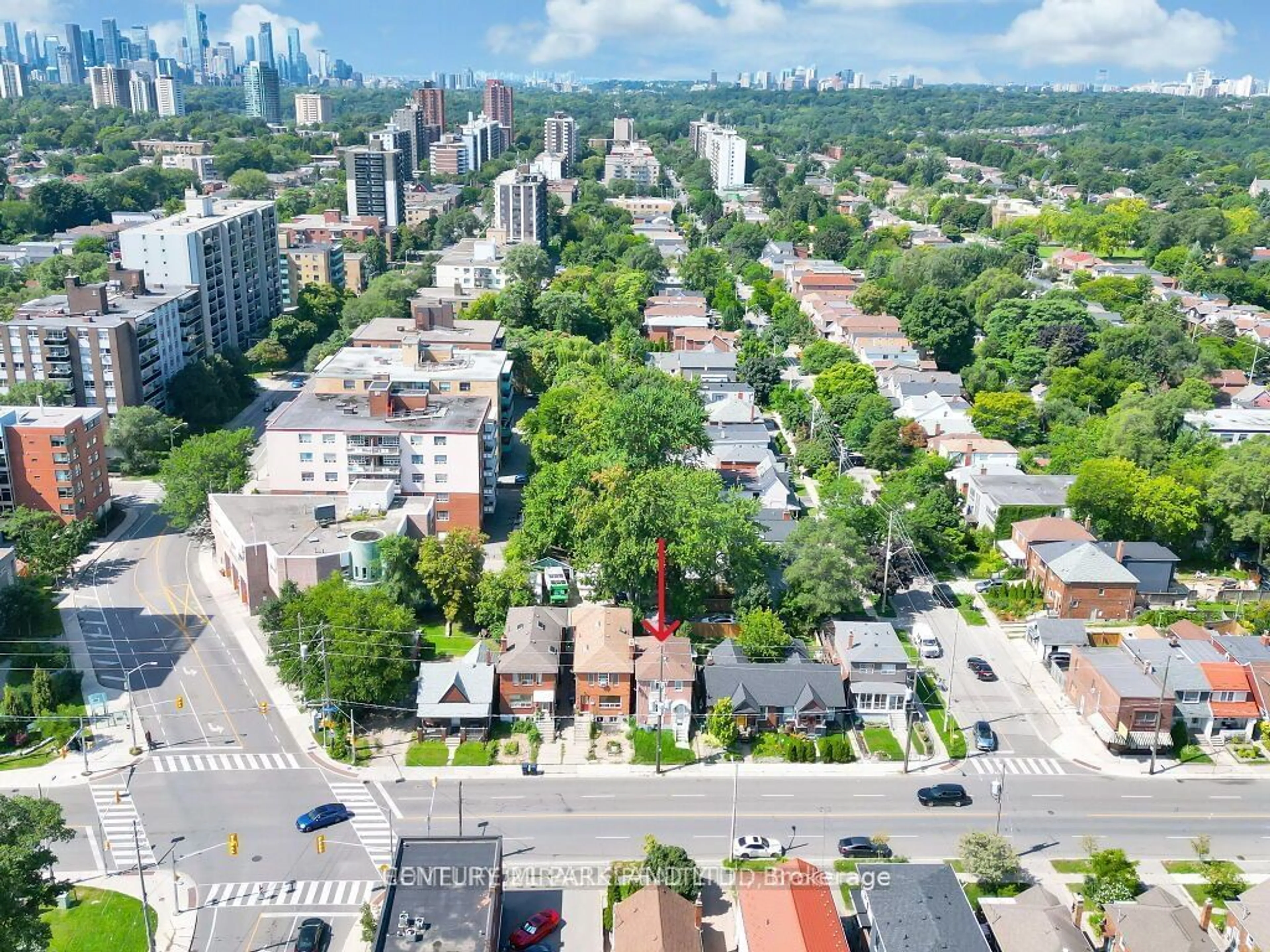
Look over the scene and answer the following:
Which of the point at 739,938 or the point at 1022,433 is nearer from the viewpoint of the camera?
the point at 739,938

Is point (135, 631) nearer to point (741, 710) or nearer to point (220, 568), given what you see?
point (220, 568)

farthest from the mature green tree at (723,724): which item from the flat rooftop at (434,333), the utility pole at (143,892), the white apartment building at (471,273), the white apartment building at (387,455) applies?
the white apartment building at (471,273)

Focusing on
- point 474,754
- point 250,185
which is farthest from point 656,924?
point 250,185

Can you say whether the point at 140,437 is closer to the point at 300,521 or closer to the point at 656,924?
the point at 300,521

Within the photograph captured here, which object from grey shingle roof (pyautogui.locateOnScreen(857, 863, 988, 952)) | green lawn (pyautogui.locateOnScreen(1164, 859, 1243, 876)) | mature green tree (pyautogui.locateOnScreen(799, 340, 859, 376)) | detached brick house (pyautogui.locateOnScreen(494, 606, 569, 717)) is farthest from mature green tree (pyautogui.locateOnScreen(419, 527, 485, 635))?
mature green tree (pyautogui.locateOnScreen(799, 340, 859, 376))

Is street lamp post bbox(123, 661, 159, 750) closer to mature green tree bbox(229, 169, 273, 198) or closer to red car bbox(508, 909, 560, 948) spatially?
red car bbox(508, 909, 560, 948)

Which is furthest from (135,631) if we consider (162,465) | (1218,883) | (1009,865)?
(1218,883)
